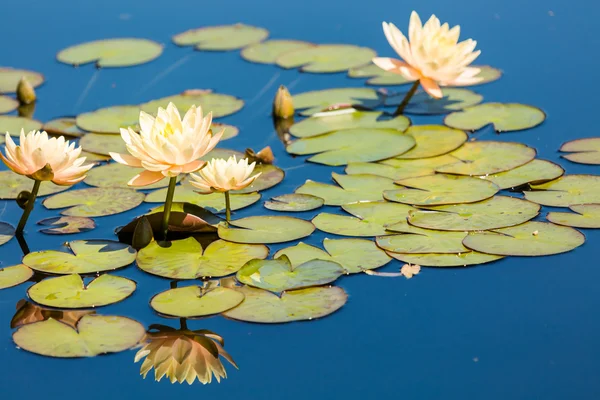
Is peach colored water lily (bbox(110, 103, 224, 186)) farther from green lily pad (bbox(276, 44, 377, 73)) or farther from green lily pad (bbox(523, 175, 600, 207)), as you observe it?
green lily pad (bbox(276, 44, 377, 73))

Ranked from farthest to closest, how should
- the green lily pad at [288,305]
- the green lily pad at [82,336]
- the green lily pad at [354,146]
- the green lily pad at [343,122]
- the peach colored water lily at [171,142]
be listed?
the green lily pad at [343,122]
the green lily pad at [354,146]
the peach colored water lily at [171,142]
the green lily pad at [288,305]
the green lily pad at [82,336]

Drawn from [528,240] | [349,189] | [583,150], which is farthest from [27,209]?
[583,150]

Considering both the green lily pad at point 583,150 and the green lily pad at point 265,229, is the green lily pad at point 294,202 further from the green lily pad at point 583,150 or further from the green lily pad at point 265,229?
the green lily pad at point 583,150

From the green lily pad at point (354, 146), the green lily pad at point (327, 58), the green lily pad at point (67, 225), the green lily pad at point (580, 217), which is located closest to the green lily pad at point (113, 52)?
the green lily pad at point (327, 58)

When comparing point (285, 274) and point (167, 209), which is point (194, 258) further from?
point (285, 274)

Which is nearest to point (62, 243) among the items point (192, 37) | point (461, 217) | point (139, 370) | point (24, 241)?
point (24, 241)

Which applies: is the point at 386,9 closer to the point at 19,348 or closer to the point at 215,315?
the point at 215,315
